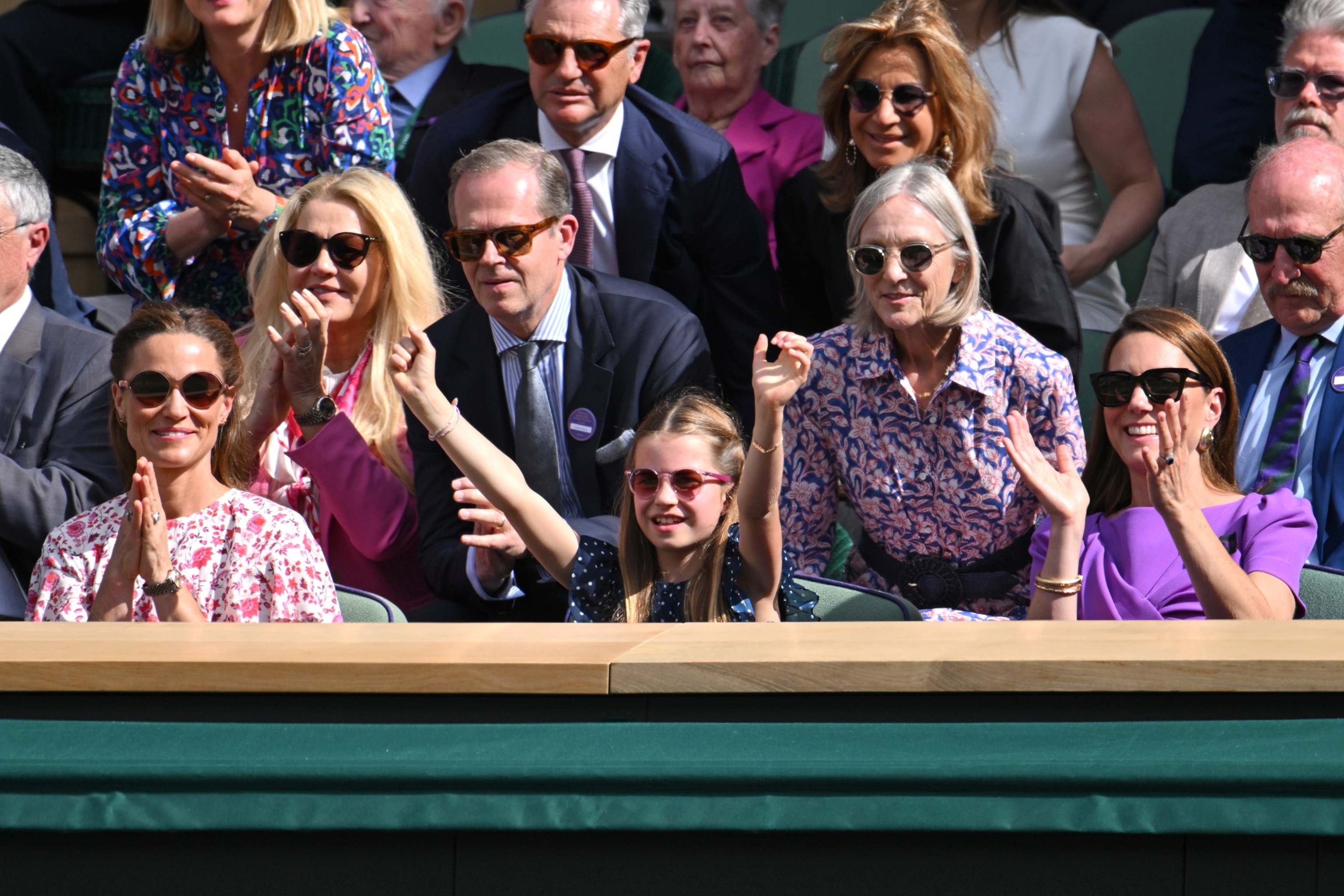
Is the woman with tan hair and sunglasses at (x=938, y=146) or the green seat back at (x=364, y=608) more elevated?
the woman with tan hair and sunglasses at (x=938, y=146)

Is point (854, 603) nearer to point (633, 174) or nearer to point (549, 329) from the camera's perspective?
point (549, 329)

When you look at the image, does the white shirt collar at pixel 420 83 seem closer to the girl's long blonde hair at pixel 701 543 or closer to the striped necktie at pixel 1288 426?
the girl's long blonde hair at pixel 701 543

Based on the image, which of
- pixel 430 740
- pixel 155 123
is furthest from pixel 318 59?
pixel 430 740

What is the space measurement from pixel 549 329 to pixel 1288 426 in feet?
4.76

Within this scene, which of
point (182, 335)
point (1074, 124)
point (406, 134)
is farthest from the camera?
point (406, 134)

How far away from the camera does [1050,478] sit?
271 cm

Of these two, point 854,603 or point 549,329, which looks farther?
point 549,329

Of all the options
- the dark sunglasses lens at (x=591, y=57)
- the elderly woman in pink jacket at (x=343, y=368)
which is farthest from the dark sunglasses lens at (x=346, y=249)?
the dark sunglasses lens at (x=591, y=57)

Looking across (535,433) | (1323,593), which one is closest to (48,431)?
(535,433)

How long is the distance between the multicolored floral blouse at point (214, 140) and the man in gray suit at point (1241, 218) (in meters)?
1.82

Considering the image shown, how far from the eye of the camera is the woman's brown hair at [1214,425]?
287 cm

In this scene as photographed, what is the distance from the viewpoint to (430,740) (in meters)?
1.53

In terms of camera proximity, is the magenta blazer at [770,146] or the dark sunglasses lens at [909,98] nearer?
the dark sunglasses lens at [909,98]

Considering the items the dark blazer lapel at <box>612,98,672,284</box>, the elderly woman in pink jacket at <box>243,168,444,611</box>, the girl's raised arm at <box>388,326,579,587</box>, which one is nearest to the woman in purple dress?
the girl's raised arm at <box>388,326,579,587</box>
